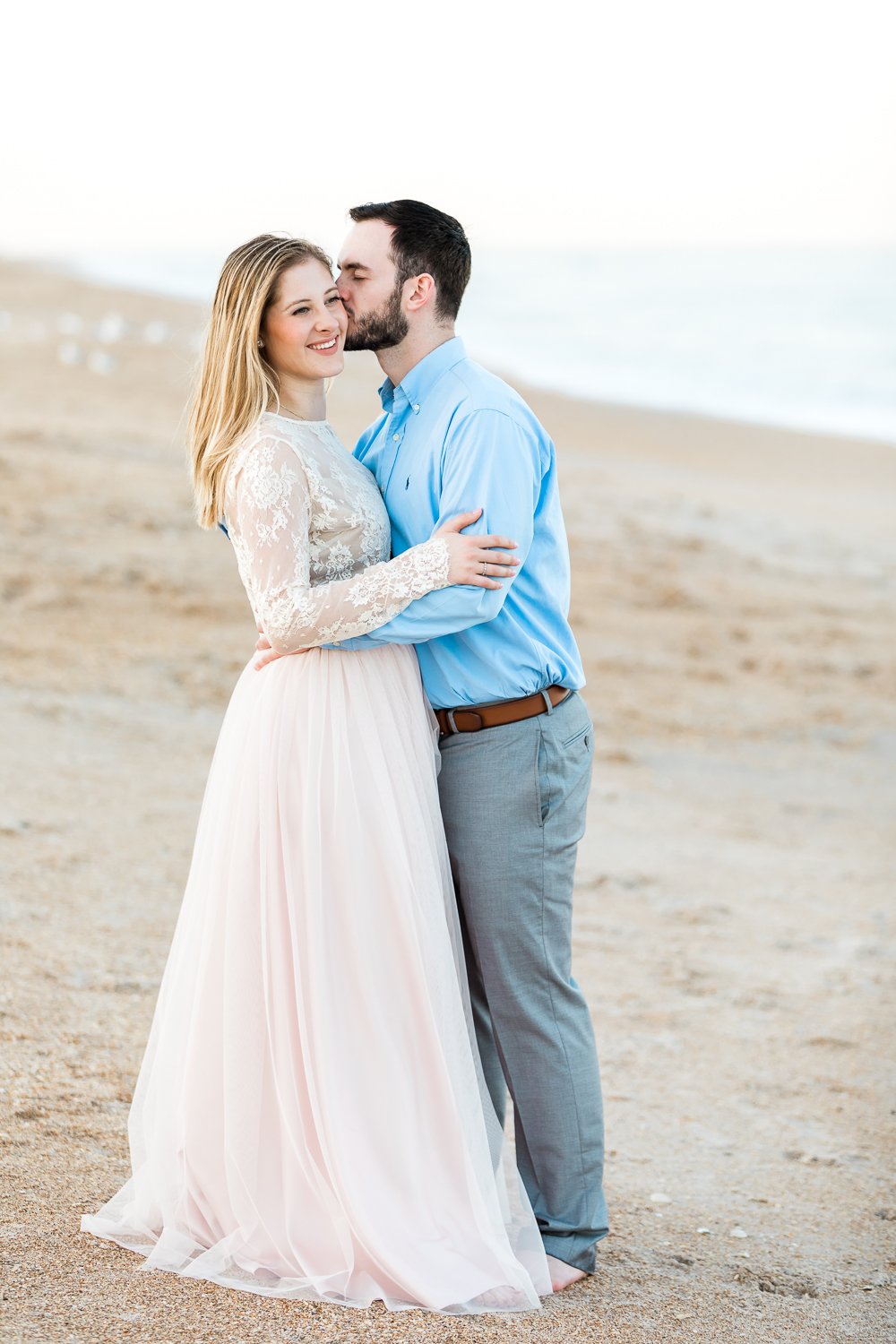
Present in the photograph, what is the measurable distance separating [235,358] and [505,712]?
0.97 m

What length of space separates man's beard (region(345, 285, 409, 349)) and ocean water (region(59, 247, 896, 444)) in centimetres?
1835

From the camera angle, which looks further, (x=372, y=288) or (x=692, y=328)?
(x=692, y=328)

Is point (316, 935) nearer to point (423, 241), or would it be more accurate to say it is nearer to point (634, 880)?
point (423, 241)

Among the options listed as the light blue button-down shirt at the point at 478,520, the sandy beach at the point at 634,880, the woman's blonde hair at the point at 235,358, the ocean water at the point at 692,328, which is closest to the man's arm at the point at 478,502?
the light blue button-down shirt at the point at 478,520

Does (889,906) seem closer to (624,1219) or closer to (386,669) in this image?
(624,1219)

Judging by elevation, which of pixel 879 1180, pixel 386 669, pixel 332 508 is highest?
pixel 332 508

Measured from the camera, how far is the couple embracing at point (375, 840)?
→ 3.05 metres

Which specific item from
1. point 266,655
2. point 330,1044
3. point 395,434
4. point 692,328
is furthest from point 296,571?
point 692,328

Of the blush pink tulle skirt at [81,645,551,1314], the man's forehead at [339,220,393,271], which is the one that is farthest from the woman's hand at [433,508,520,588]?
the man's forehead at [339,220,393,271]

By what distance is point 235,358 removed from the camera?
3.16m

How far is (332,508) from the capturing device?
3.12 m

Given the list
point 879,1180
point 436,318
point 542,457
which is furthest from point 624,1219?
point 436,318

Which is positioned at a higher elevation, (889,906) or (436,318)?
(436,318)

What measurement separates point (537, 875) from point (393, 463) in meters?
0.98
